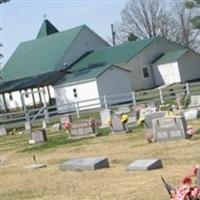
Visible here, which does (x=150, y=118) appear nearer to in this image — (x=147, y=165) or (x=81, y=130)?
(x=81, y=130)

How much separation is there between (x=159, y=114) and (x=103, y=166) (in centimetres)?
626

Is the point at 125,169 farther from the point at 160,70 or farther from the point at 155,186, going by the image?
the point at 160,70

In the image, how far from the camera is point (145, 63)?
6247 cm

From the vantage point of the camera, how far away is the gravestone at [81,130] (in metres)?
24.4

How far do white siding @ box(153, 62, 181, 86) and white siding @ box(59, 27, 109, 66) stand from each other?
681cm

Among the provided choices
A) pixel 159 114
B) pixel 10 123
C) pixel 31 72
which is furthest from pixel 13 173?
pixel 31 72

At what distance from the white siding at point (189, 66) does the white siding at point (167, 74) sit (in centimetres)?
49

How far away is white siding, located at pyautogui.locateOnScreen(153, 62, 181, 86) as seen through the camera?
60.3m

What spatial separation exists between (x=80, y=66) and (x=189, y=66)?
10227 millimetres

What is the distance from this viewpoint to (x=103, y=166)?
15.2m

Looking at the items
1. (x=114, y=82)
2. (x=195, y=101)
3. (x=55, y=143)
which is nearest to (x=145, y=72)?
(x=114, y=82)

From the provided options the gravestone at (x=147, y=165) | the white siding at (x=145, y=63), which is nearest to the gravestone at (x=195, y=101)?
the gravestone at (x=147, y=165)

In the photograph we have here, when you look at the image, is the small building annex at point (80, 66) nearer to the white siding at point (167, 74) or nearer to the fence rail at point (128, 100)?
the white siding at point (167, 74)

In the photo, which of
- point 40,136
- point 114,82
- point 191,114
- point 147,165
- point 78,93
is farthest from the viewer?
point 114,82
